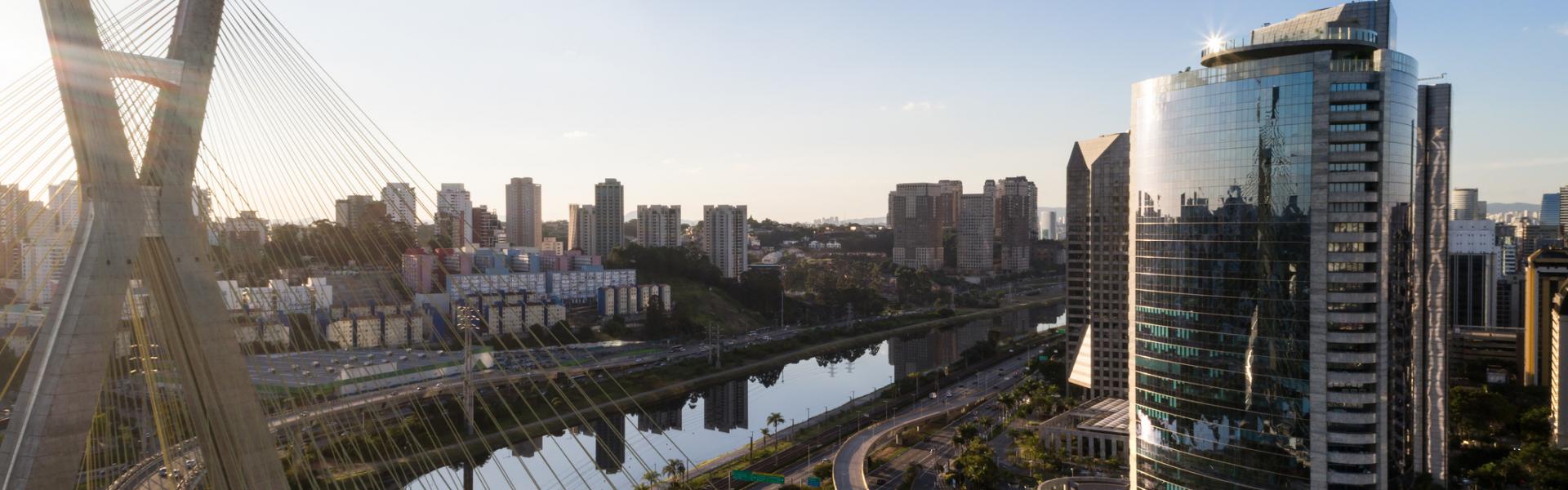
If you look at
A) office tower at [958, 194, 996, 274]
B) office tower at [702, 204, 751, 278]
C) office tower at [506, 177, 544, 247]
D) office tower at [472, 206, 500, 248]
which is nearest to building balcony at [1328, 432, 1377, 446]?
office tower at [472, 206, 500, 248]

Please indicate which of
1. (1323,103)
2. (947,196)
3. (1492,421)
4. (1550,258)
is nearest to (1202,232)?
(1323,103)

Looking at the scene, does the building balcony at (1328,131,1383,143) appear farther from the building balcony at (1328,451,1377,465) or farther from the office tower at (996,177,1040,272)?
the office tower at (996,177,1040,272)

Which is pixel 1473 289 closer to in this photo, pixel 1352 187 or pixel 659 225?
pixel 1352 187

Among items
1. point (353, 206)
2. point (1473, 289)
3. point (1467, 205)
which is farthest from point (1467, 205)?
point (353, 206)

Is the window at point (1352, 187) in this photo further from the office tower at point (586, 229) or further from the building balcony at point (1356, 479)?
the office tower at point (586, 229)

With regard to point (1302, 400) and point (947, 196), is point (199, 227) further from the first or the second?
point (947, 196)

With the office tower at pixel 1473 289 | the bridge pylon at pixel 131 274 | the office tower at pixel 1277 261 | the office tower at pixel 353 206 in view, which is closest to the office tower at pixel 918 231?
the office tower at pixel 1473 289

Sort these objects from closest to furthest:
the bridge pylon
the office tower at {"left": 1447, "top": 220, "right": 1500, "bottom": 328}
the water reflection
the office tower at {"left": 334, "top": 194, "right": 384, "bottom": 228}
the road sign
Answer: the bridge pylon < the office tower at {"left": 334, "top": 194, "right": 384, "bottom": 228} < the road sign < the water reflection < the office tower at {"left": 1447, "top": 220, "right": 1500, "bottom": 328}
